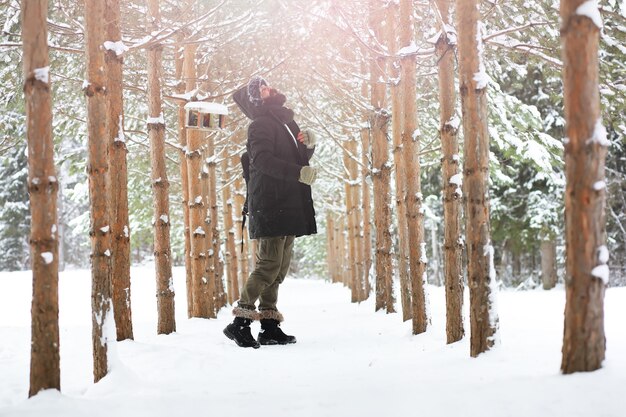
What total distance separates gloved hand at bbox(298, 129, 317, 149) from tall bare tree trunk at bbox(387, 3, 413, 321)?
164 cm

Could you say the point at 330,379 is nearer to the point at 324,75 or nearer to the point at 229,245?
the point at 324,75

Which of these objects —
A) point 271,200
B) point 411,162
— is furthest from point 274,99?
point 411,162

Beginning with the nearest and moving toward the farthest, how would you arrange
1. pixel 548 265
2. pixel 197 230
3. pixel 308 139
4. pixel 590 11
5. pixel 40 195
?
1. pixel 590 11
2. pixel 40 195
3. pixel 308 139
4. pixel 197 230
5. pixel 548 265

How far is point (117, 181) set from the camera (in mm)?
4855

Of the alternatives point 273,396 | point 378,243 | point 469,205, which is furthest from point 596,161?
point 378,243

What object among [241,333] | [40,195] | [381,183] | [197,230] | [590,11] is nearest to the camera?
[590,11]

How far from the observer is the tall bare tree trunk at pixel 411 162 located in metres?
5.53

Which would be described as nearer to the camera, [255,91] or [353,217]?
[255,91]

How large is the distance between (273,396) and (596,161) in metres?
1.94

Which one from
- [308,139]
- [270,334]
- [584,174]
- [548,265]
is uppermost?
[308,139]

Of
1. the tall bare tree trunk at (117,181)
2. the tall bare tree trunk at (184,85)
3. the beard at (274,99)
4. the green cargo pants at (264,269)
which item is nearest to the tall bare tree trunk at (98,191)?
the tall bare tree trunk at (117,181)

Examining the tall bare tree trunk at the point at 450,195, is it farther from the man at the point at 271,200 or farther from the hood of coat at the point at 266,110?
the hood of coat at the point at 266,110

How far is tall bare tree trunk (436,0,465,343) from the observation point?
4.23m

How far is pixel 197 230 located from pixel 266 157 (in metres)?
3.34
